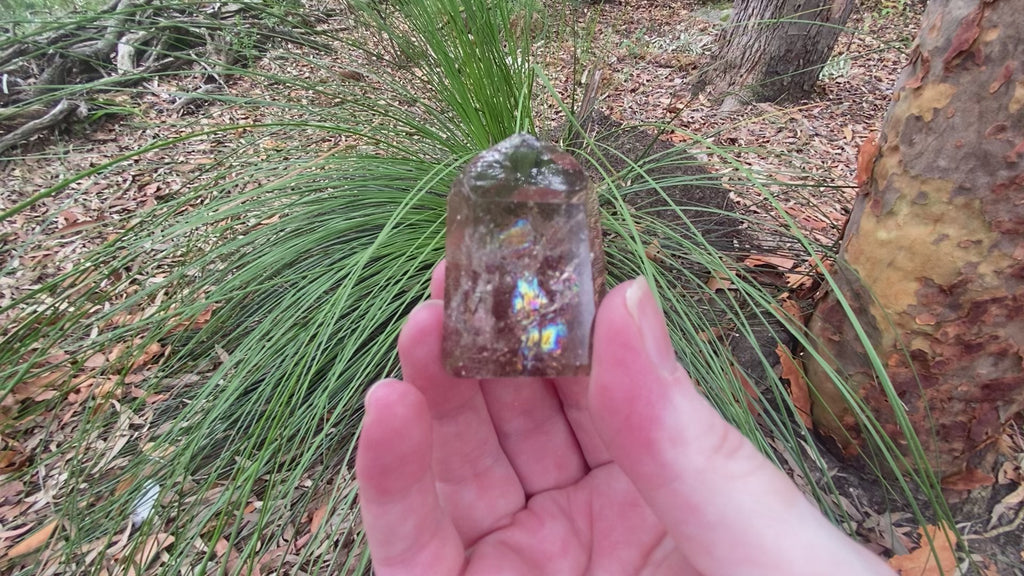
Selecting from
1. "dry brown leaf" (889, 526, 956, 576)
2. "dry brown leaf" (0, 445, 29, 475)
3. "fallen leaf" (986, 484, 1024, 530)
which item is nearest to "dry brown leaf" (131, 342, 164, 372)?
"dry brown leaf" (0, 445, 29, 475)

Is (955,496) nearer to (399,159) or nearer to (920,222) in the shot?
(920,222)

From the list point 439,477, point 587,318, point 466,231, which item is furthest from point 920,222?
point 439,477

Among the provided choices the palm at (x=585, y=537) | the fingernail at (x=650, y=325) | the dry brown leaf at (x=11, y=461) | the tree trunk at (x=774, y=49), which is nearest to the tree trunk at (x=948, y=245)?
the palm at (x=585, y=537)

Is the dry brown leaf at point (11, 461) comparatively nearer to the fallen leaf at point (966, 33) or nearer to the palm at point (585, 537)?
the palm at point (585, 537)

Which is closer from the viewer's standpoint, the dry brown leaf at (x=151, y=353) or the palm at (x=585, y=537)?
the palm at (x=585, y=537)

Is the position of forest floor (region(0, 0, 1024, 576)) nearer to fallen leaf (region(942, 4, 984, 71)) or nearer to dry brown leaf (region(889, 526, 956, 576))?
dry brown leaf (region(889, 526, 956, 576))

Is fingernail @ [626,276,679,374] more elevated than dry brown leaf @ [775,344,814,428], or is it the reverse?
fingernail @ [626,276,679,374]

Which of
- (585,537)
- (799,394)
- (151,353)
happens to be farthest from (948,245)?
(151,353)

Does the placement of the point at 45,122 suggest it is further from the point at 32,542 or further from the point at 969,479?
the point at 969,479
